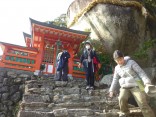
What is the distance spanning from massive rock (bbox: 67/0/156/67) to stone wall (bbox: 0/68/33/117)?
6787 millimetres

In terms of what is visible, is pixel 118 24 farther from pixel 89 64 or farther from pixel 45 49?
pixel 89 64

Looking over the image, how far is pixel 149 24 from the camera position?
56.1 ft

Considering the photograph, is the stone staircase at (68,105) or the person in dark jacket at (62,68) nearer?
the stone staircase at (68,105)

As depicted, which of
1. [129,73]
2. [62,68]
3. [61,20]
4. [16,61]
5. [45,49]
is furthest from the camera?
[61,20]

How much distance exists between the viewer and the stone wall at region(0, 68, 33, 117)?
9.39m

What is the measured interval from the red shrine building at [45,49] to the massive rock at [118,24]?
298 cm

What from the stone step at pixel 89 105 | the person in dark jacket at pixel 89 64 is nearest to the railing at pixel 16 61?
the person in dark jacket at pixel 89 64

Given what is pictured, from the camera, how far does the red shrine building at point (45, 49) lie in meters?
11.2

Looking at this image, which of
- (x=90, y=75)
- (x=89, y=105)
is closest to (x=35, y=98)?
(x=89, y=105)

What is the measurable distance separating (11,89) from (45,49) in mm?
3771

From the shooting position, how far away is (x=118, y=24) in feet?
51.1

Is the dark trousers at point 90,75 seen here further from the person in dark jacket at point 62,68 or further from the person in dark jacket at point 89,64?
the person in dark jacket at point 62,68

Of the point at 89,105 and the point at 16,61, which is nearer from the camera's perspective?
the point at 89,105

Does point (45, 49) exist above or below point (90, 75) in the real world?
above
